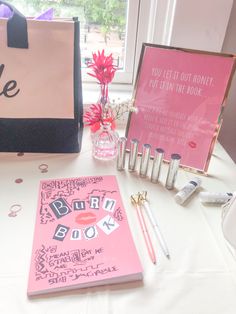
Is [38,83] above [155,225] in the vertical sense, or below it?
above

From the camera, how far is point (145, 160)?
2.18 ft

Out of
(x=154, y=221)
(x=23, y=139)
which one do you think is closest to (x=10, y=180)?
(x=23, y=139)

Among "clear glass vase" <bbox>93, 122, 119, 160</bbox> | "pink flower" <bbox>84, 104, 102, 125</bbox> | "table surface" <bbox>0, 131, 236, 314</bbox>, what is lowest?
"table surface" <bbox>0, 131, 236, 314</bbox>

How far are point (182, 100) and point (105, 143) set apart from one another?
221mm

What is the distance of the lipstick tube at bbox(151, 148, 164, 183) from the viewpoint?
63 cm

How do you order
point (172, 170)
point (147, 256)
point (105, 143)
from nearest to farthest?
point (147, 256) < point (172, 170) < point (105, 143)

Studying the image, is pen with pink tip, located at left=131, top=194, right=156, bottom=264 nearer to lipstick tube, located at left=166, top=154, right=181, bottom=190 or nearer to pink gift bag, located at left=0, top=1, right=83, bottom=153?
lipstick tube, located at left=166, top=154, right=181, bottom=190

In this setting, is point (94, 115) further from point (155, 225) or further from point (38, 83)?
point (155, 225)

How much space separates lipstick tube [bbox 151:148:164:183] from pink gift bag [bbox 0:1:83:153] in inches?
8.3

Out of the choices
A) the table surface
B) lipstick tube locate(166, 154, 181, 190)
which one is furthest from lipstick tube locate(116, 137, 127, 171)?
lipstick tube locate(166, 154, 181, 190)

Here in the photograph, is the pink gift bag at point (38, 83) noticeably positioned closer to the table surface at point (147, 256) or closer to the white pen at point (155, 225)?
the table surface at point (147, 256)

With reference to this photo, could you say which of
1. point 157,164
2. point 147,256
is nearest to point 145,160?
point 157,164

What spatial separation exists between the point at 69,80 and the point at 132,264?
0.43 meters

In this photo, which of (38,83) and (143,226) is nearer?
(143,226)
